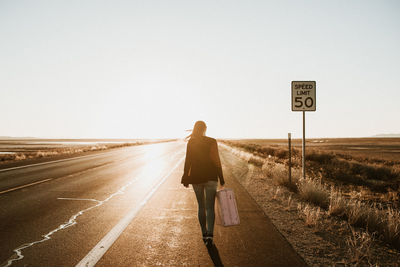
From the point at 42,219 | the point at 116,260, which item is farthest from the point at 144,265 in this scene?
the point at 42,219

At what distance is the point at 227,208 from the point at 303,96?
579cm

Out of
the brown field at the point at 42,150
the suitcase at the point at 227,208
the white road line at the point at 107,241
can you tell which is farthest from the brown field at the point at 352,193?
the brown field at the point at 42,150

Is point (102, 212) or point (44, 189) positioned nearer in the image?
point (102, 212)

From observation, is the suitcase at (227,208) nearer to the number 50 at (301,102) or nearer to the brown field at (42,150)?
the number 50 at (301,102)

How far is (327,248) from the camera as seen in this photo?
162 inches

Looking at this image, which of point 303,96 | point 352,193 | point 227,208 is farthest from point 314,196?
point 227,208

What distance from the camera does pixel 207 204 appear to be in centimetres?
444

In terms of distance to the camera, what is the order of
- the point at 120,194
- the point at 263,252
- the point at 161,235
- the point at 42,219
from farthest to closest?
the point at 120,194
the point at 42,219
the point at 161,235
the point at 263,252

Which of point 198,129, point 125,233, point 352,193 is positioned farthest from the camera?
point 352,193

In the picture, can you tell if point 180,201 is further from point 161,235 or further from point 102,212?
point 161,235

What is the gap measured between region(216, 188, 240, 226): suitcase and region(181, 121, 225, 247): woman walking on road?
0.14m

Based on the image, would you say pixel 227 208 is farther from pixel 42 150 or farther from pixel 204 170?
pixel 42 150

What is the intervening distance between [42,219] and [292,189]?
765cm

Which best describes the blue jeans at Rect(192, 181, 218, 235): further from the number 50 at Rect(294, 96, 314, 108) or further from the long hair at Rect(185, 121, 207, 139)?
the number 50 at Rect(294, 96, 314, 108)
